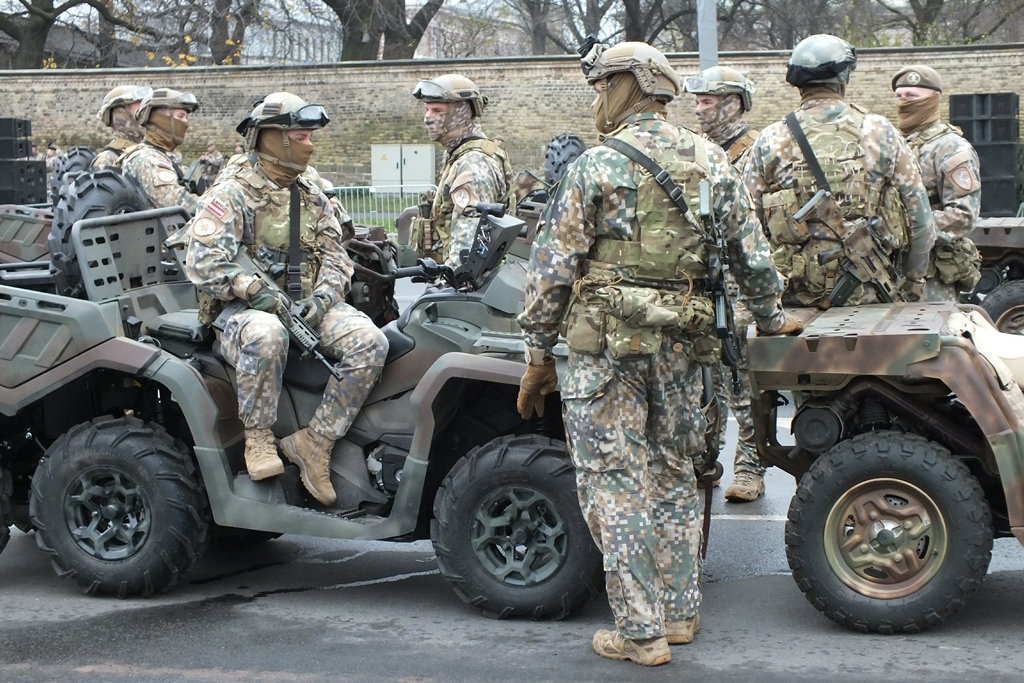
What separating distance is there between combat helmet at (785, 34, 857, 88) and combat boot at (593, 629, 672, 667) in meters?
2.44

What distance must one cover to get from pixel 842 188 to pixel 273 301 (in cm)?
241

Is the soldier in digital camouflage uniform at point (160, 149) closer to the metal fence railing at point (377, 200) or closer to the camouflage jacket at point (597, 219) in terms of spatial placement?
the camouflage jacket at point (597, 219)

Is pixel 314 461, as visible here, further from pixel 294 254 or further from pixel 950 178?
pixel 950 178

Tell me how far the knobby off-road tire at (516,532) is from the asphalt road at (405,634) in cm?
13

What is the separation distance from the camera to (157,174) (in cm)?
855

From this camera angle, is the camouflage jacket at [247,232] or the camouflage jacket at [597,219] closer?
the camouflage jacket at [597,219]

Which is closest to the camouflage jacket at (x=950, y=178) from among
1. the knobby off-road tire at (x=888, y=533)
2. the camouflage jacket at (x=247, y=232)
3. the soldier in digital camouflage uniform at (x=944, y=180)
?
the soldier in digital camouflage uniform at (x=944, y=180)

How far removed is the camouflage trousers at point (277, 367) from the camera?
18.1 feet

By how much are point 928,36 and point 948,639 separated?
44760 mm

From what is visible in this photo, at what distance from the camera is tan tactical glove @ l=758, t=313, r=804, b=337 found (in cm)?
499

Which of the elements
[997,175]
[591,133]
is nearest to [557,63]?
[591,133]

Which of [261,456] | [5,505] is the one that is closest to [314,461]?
[261,456]

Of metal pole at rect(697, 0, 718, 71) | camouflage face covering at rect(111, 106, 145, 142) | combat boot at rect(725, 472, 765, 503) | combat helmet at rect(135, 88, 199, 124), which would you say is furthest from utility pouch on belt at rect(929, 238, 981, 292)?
metal pole at rect(697, 0, 718, 71)

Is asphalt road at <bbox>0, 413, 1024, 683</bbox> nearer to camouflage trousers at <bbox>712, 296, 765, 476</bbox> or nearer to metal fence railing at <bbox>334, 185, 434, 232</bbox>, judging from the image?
camouflage trousers at <bbox>712, 296, 765, 476</bbox>
